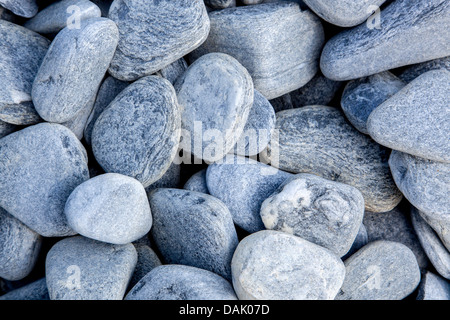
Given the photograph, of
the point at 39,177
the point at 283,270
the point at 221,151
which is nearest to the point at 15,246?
the point at 39,177

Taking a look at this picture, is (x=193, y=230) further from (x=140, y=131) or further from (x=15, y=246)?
(x=15, y=246)

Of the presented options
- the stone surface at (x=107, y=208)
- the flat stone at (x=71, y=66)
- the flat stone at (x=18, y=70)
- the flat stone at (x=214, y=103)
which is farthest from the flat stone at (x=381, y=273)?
the flat stone at (x=18, y=70)

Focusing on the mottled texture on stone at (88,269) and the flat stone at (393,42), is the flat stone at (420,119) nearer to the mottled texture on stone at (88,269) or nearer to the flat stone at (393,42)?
the flat stone at (393,42)

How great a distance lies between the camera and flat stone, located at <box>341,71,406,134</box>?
1320mm

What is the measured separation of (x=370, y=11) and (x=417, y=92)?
0.95 feet

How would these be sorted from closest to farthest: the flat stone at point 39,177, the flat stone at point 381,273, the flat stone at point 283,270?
the flat stone at point 283,270 < the flat stone at point 39,177 < the flat stone at point 381,273

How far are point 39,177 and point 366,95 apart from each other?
3.40ft

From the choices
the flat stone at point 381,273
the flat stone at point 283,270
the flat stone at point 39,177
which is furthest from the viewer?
the flat stone at point 381,273

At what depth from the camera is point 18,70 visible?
119 cm

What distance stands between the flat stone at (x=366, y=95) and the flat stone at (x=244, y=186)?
0.95ft

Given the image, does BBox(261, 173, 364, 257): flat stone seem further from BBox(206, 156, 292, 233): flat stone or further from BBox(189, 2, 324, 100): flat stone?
BBox(189, 2, 324, 100): flat stone

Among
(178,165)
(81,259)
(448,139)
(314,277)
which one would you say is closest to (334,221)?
(314,277)

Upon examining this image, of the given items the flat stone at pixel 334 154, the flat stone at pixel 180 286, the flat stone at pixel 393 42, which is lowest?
the flat stone at pixel 180 286

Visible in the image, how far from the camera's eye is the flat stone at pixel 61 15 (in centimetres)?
118
